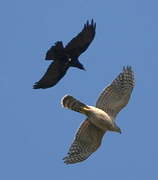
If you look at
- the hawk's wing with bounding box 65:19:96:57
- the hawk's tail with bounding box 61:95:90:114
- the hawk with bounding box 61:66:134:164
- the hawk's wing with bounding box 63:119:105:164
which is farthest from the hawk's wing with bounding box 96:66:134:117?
the hawk's wing with bounding box 65:19:96:57

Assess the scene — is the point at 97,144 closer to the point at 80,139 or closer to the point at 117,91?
the point at 80,139

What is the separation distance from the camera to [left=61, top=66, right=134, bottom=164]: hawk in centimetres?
1622

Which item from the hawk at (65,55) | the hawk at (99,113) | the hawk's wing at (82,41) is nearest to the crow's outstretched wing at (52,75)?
the hawk at (65,55)

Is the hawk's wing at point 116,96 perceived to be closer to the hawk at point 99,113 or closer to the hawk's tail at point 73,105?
the hawk at point 99,113

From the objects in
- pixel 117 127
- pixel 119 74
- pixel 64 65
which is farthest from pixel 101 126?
pixel 64 65

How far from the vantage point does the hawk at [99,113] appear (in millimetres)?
16219

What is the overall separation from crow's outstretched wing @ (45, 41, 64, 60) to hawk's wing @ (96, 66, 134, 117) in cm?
194

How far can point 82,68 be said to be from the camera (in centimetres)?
1817

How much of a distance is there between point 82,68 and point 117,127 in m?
2.57

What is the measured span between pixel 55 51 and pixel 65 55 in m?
0.35

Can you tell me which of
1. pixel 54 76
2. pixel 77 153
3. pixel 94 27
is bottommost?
pixel 77 153

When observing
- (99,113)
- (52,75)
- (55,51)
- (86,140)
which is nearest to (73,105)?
(99,113)

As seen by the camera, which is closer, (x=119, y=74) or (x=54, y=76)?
(x=119, y=74)

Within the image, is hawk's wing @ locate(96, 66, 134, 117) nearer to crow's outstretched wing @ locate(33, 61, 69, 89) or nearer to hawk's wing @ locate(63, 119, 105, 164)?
hawk's wing @ locate(63, 119, 105, 164)
